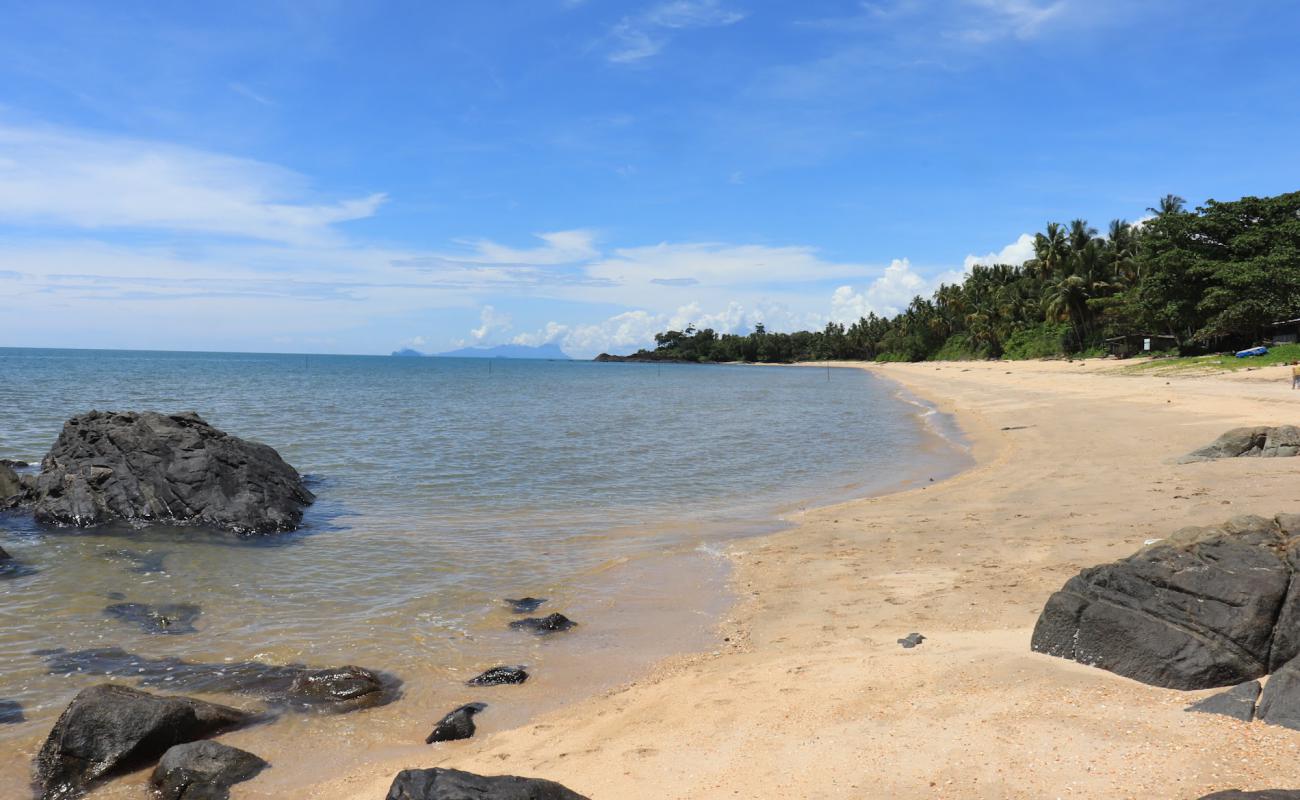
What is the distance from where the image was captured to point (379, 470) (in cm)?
2198

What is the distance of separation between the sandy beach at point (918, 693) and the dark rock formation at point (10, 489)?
14470 millimetres

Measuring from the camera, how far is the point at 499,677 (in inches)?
306

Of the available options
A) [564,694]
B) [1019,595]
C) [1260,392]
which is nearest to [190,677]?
[564,694]

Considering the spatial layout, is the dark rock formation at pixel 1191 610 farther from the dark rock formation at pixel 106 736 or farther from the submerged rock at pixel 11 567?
the submerged rock at pixel 11 567

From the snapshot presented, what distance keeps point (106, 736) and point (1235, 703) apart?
8.18m

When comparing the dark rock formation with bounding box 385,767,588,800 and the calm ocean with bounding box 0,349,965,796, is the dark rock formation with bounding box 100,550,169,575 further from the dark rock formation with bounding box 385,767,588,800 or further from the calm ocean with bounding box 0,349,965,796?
the dark rock formation with bounding box 385,767,588,800

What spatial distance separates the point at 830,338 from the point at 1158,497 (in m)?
180

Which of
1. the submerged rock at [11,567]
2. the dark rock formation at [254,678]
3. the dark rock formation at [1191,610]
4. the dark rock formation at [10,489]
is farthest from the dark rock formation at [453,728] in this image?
the dark rock formation at [10,489]

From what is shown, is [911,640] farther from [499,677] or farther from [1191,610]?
[499,677]

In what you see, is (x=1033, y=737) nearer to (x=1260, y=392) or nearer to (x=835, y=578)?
(x=835, y=578)

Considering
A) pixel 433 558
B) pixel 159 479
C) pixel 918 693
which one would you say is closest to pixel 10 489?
pixel 159 479

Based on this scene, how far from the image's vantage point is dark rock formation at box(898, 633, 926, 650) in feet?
23.9

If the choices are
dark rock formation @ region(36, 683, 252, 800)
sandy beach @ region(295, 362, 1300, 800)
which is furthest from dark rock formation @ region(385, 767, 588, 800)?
dark rock formation @ region(36, 683, 252, 800)

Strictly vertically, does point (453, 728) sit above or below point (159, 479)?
below
